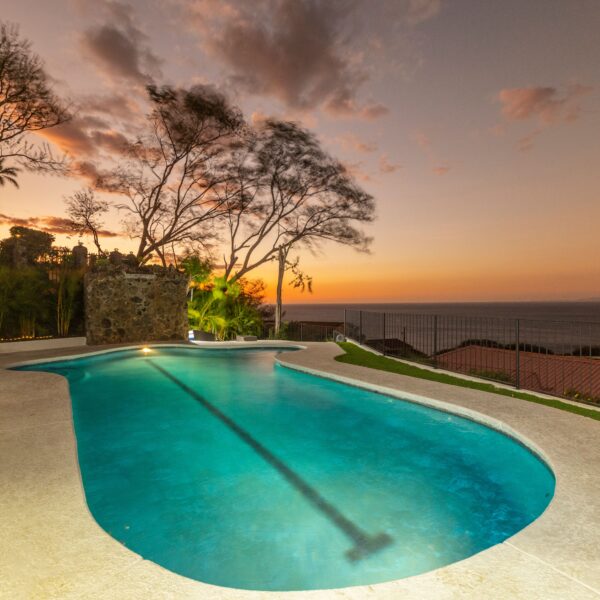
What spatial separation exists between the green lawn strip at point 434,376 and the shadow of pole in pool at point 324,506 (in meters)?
3.48

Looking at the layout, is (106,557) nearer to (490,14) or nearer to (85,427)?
(85,427)

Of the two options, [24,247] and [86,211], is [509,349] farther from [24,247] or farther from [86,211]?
[24,247]

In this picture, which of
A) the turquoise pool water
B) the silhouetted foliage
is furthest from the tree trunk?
the silhouetted foliage

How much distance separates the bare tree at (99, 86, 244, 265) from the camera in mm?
17750

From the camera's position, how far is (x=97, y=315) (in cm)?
1311

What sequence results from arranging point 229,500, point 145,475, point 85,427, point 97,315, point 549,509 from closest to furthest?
point 549,509
point 229,500
point 145,475
point 85,427
point 97,315

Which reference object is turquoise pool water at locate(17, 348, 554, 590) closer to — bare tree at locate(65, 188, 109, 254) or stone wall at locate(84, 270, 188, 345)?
stone wall at locate(84, 270, 188, 345)

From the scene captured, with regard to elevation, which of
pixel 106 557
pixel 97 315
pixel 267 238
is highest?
pixel 267 238

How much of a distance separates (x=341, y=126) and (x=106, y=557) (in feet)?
47.6

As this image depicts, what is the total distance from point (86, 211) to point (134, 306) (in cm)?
782

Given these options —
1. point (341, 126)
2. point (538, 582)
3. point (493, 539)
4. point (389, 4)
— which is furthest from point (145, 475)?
point (341, 126)

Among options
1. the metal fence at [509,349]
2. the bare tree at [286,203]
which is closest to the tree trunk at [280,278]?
the bare tree at [286,203]

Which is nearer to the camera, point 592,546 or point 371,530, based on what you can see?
point 592,546

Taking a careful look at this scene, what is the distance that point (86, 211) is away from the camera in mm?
18594
